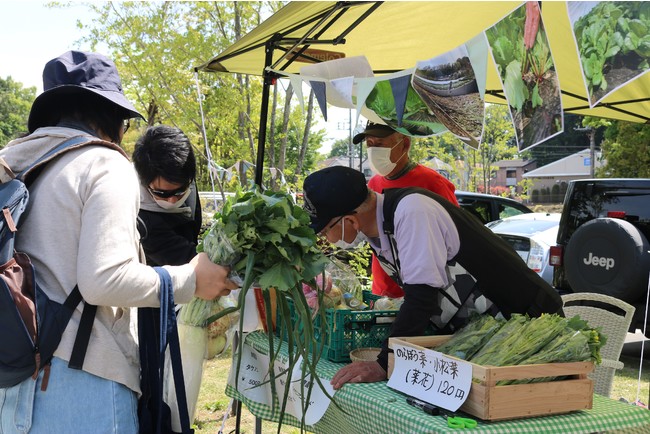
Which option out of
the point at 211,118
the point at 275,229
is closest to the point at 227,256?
the point at 275,229

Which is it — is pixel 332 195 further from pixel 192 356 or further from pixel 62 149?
pixel 62 149

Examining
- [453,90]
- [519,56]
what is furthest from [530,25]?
[453,90]

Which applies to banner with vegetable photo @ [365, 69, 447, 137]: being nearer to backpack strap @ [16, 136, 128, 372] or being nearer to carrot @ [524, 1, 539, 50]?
carrot @ [524, 1, 539, 50]

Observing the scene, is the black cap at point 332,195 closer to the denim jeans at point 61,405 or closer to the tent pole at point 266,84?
the denim jeans at point 61,405

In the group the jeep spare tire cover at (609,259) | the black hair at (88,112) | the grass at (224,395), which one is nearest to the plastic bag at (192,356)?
the black hair at (88,112)

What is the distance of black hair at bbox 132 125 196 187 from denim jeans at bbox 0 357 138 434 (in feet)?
4.52

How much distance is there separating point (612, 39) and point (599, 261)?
356cm

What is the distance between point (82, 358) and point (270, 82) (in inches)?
116

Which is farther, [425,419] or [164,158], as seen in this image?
[164,158]

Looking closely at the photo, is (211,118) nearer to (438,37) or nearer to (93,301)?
(438,37)

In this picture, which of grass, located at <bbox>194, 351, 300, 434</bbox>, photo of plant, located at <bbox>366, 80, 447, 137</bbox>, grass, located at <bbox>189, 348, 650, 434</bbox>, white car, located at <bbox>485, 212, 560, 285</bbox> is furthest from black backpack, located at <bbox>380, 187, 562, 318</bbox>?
white car, located at <bbox>485, 212, 560, 285</bbox>

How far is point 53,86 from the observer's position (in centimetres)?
177

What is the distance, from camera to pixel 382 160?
389 cm

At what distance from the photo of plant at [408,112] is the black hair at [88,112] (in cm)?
146
